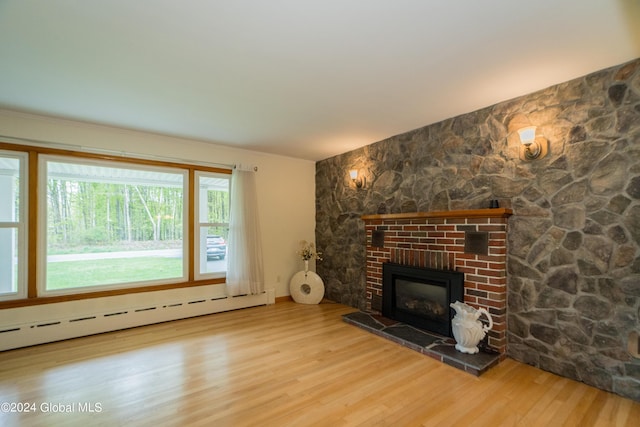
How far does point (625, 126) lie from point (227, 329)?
4.28 meters

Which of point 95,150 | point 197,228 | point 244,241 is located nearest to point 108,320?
point 197,228

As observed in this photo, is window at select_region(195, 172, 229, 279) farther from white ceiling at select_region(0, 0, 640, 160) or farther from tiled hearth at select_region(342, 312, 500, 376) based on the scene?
tiled hearth at select_region(342, 312, 500, 376)

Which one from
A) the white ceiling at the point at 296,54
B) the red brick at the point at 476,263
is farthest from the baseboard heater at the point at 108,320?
the red brick at the point at 476,263

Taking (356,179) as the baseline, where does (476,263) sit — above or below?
below

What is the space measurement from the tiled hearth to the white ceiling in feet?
7.95

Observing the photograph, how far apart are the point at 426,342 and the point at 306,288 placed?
229 cm

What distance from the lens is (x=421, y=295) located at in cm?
348

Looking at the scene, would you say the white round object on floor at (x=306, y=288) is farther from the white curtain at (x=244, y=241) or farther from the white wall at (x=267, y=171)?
the white curtain at (x=244, y=241)

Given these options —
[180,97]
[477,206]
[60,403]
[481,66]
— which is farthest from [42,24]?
[477,206]

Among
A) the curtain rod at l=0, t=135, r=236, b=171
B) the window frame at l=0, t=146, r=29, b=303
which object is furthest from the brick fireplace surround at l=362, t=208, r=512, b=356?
the window frame at l=0, t=146, r=29, b=303

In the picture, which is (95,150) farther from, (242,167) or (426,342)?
(426,342)

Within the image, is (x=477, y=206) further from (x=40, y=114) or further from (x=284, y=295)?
(x=40, y=114)

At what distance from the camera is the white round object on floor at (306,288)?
4762 millimetres

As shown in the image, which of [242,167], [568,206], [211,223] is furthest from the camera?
[242,167]
